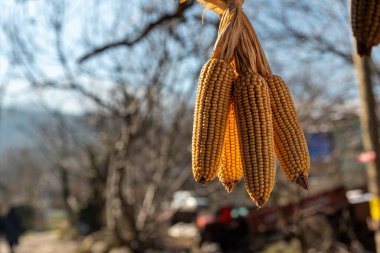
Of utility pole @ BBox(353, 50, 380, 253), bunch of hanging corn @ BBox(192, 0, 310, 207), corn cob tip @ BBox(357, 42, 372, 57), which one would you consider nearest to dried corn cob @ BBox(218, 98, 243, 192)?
bunch of hanging corn @ BBox(192, 0, 310, 207)

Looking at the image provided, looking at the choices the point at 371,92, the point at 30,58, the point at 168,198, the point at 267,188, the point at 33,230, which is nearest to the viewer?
the point at 267,188

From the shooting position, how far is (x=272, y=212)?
12.0m

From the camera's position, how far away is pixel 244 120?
53.7 inches

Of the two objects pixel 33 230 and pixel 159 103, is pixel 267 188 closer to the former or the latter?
pixel 159 103

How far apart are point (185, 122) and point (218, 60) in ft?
29.8

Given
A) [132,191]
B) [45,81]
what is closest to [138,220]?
[132,191]

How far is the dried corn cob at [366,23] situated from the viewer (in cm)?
137

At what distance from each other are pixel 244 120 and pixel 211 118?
0.32ft

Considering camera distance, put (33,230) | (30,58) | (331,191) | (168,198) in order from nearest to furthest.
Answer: (30,58)
(168,198)
(331,191)
(33,230)

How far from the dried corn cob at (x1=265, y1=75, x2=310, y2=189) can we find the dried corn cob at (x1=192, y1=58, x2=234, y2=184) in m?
0.15

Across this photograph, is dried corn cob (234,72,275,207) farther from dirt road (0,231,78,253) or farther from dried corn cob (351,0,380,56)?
dirt road (0,231,78,253)

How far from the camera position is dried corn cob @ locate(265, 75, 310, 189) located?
138cm

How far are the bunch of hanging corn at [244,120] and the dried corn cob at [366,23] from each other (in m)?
0.26

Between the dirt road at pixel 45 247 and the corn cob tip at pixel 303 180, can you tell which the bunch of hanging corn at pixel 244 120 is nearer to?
the corn cob tip at pixel 303 180
